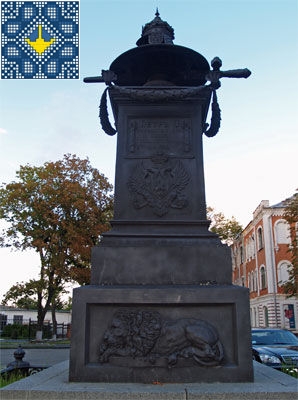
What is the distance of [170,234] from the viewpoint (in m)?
5.38

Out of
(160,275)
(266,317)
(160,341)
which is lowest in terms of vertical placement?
(266,317)

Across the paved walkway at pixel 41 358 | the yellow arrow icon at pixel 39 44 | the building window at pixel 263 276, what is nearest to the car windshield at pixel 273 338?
the paved walkway at pixel 41 358

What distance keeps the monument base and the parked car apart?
486 cm

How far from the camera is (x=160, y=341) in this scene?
462cm

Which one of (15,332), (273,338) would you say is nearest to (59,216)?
(15,332)

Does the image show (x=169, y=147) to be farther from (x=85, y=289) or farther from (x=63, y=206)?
(x=63, y=206)

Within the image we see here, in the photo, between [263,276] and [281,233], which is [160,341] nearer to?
[281,233]

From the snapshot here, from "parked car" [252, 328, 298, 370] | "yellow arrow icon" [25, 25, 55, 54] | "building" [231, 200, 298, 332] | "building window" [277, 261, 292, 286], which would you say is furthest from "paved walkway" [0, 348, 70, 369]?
"building window" [277, 261, 292, 286]

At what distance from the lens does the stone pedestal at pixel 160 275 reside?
457cm

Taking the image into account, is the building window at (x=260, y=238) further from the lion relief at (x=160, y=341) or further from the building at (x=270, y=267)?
the lion relief at (x=160, y=341)

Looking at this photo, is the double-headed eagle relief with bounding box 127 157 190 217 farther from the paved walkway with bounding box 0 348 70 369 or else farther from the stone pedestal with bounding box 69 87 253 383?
the paved walkway with bounding box 0 348 70 369

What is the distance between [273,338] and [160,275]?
28.5 feet

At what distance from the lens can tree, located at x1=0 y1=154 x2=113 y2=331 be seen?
30.7 m

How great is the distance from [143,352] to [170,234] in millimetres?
1514
